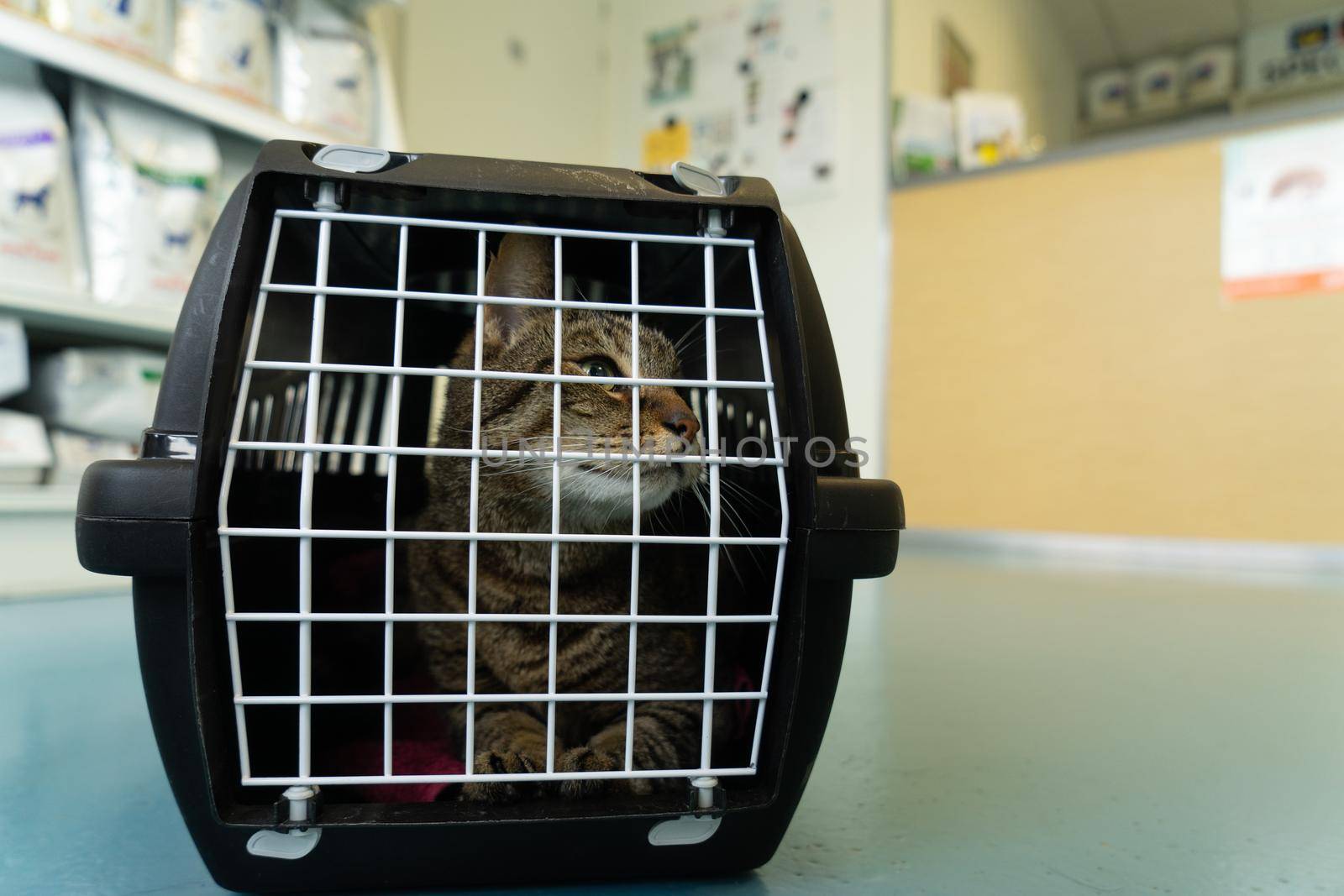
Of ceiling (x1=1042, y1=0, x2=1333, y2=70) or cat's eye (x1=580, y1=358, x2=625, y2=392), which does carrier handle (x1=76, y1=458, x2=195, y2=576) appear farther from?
ceiling (x1=1042, y1=0, x2=1333, y2=70)

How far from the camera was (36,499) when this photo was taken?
1.61m

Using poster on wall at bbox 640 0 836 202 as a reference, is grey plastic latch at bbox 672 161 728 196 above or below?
below

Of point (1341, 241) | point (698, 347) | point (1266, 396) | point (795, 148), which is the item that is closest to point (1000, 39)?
point (795, 148)

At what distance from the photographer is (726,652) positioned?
0.79 meters

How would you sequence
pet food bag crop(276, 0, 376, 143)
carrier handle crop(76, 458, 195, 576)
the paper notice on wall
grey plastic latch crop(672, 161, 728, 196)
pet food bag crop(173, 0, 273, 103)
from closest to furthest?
carrier handle crop(76, 458, 195, 576)
grey plastic latch crop(672, 161, 728, 196)
pet food bag crop(173, 0, 273, 103)
pet food bag crop(276, 0, 376, 143)
the paper notice on wall

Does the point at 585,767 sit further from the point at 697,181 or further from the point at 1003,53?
the point at 1003,53

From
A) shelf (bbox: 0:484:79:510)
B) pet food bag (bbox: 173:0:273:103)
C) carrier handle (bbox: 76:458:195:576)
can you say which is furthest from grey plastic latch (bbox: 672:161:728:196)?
pet food bag (bbox: 173:0:273:103)

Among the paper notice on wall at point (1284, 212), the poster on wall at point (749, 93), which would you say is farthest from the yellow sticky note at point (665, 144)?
the paper notice on wall at point (1284, 212)

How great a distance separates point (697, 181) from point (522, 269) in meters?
0.24

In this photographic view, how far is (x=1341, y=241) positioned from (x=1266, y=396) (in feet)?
1.82

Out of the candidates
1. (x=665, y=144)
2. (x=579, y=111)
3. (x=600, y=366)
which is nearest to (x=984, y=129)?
(x=665, y=144)

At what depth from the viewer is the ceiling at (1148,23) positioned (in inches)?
184

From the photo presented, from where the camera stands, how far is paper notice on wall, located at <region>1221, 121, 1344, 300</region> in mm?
2676

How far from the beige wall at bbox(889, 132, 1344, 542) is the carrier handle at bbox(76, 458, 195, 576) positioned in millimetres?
3165
